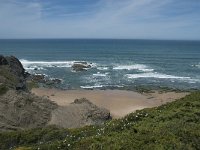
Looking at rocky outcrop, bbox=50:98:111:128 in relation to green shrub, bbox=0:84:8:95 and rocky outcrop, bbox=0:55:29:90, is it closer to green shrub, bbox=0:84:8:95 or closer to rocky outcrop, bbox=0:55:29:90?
green shrub, bbox=0:84:8:95

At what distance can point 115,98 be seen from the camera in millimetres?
48250

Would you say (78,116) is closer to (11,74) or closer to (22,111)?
(22,111)

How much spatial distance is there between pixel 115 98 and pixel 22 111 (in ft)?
66.6

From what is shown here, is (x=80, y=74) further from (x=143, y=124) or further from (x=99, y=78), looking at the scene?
(x=143, y=124)

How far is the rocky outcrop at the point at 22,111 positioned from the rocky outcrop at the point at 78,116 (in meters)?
0.78

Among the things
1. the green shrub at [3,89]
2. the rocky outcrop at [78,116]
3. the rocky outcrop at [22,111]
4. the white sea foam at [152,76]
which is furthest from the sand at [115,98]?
the white sea foam at [152,76]

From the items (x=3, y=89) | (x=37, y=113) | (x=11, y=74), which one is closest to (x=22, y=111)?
(x=37, y=113)

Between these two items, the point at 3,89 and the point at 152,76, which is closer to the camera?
the point at 3,89

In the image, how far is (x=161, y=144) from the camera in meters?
13.2

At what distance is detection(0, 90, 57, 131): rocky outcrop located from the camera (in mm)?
28438

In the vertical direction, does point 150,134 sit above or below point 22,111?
above

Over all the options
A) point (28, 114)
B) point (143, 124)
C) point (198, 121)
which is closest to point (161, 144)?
point (143, 124)

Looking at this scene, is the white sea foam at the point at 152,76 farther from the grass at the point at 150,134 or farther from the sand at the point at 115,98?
the grass at the point at 150,134

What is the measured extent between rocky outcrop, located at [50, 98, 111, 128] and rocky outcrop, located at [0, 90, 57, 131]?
78 cm
